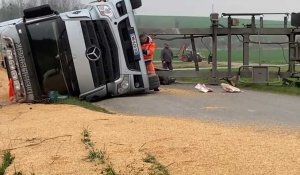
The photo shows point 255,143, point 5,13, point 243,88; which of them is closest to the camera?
point 255,143

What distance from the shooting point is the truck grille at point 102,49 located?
12781mm

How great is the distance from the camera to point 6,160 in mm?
6348

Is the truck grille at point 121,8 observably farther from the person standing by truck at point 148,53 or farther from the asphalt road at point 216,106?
the asphalt road at point 216,106

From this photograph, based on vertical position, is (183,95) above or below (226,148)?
below

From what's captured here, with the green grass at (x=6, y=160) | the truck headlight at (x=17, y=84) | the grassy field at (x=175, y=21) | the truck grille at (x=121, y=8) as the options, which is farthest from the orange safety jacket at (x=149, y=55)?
the grassy field at (x=175, y=21)

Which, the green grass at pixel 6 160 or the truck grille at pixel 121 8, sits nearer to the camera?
the green grass at pixel 6 160

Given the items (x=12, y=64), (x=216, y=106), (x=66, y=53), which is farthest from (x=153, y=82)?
(x=12, y=64)

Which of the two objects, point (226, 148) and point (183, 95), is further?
point (183, 95)

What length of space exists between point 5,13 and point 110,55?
32014 millimetres

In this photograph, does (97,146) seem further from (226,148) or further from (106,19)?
(106,19)

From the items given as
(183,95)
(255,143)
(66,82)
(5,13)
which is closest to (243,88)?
(183,95)

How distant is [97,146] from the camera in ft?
22.1

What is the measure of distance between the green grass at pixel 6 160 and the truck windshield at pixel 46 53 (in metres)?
6.01

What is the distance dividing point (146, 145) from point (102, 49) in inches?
255
